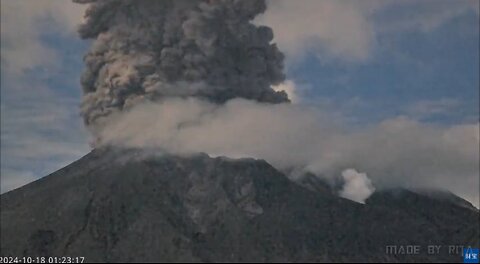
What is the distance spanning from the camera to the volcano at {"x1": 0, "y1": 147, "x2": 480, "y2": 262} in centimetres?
13800

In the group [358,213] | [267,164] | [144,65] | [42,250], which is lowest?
[42,250]

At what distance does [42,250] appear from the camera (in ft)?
453

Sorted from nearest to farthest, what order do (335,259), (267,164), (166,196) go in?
(335,259) < (166,196) < (267,164)

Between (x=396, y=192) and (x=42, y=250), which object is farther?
(x=396, y=192)

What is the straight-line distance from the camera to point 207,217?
15100 centimetres

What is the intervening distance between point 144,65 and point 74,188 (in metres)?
28.3

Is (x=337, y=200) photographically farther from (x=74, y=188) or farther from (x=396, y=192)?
(x=74, y=188)

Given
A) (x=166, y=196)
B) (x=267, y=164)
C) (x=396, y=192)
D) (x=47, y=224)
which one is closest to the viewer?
(x=47, y=224)

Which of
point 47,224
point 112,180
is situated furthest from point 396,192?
point 47,224

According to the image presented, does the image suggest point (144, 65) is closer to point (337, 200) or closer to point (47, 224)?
point (47, 224)

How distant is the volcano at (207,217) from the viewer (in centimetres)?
13800

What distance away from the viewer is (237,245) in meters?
140

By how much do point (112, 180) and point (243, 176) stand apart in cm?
2640

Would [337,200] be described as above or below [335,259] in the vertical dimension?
above
